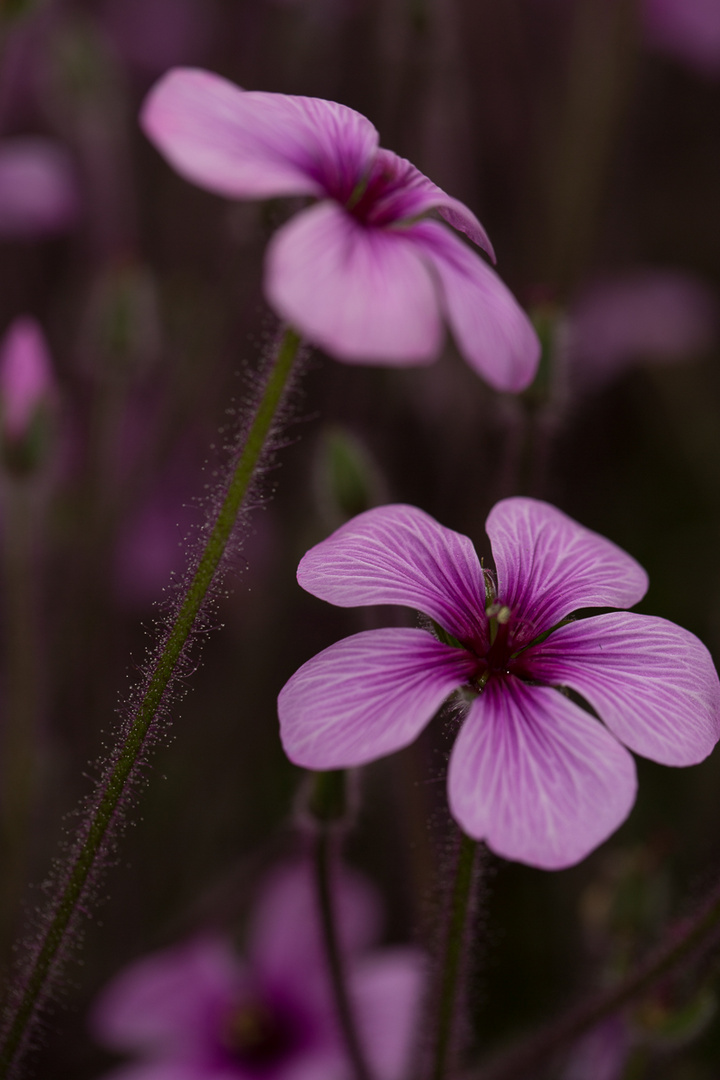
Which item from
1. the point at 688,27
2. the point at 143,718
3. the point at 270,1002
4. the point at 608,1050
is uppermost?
the point at 688,27

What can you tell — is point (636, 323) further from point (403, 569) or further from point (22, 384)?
point (403, 569)

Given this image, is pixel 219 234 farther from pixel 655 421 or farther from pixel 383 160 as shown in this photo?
pixel 383 160

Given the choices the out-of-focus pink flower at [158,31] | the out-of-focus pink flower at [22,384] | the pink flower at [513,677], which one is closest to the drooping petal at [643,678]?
the pink flower at [513,677]

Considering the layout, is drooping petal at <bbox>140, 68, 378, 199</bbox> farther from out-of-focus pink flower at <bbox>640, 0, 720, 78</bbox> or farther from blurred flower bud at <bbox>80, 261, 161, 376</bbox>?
out-of-focus pink flower at <bbox>640, 0, 720, 78</bbox>

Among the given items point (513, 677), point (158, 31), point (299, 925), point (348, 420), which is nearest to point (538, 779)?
point (513, 677)

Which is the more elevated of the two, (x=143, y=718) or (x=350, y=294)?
(x=350, y=294)
